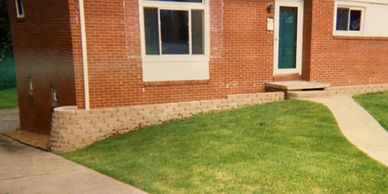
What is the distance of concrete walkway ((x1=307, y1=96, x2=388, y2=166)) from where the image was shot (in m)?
6.42

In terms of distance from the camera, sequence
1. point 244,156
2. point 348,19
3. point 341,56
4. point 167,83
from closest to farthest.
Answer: point 244,156 → point 167,83 → point 341,56 → point 348,19

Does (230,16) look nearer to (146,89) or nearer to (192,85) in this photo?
(192,85)

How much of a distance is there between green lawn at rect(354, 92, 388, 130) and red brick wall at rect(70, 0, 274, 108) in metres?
2.76

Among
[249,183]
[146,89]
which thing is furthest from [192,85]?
[249,183]

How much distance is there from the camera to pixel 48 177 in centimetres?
623

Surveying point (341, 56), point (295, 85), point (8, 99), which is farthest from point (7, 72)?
point (341, 56)

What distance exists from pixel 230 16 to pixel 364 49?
5464 millimetres

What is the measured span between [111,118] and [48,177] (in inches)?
107

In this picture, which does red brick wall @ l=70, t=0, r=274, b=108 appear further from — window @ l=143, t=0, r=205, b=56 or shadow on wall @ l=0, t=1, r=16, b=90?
shadow on wall @ l=0, t=1, r=16, b=90

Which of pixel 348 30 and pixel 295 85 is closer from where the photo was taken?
pixel 295 85

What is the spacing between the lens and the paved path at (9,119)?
43.1 ft

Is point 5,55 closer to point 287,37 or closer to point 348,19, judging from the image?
point 287,37

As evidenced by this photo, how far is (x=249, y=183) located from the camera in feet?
16.7

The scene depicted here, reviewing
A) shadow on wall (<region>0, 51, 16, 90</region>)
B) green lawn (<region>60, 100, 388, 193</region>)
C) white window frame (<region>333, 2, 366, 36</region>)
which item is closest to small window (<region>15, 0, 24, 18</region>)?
green lawn (<region>60, 100, 388, 193</region>)
